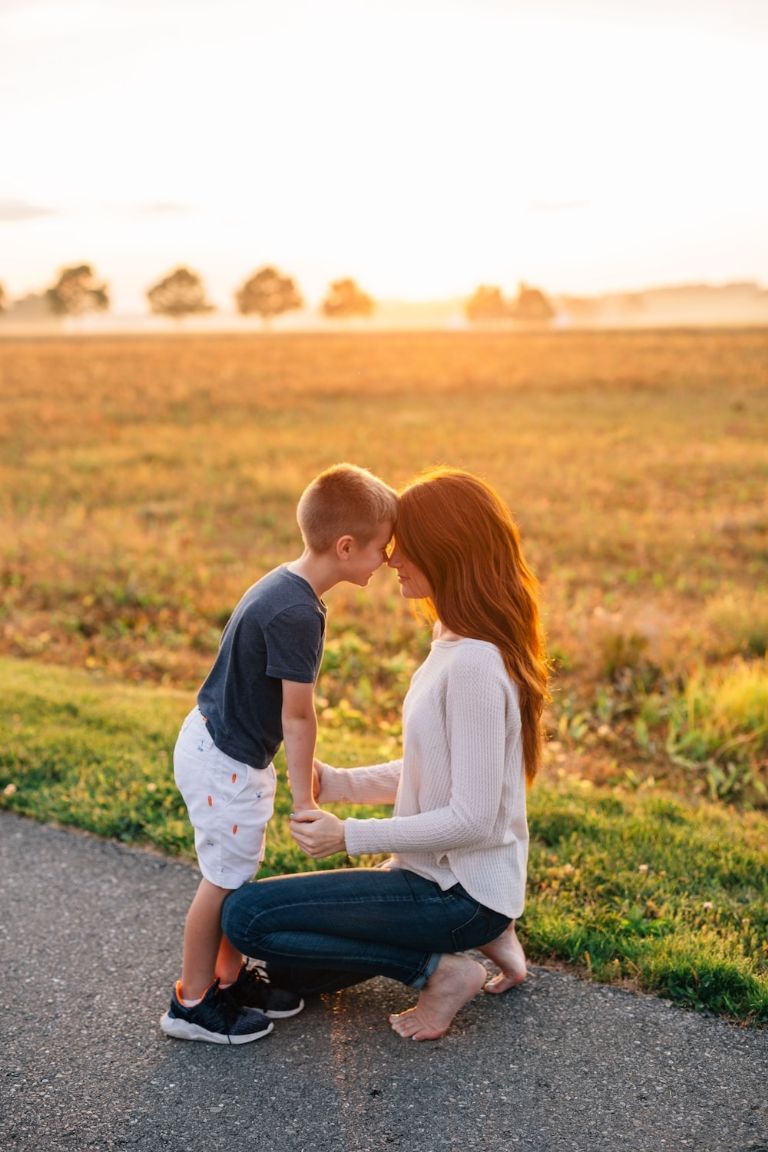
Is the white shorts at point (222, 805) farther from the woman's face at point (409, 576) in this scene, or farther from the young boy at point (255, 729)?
the woman's face at point (409, 576)

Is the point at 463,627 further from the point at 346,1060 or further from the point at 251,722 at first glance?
the point at 346,1060

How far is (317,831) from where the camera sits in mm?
3209

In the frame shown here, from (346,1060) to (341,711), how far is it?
3.60 meters

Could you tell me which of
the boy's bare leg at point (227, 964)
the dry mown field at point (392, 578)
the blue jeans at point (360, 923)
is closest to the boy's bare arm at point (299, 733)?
the blue jeans at point (360, 923)

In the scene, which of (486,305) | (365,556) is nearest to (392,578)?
(365,556)

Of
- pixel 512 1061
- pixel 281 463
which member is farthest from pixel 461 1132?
pixel 281 463

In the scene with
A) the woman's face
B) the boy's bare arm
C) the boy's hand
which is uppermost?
the woman's face

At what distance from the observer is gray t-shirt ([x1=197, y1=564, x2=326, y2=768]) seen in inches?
122

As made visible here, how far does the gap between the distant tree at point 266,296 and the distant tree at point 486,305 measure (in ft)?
92.0

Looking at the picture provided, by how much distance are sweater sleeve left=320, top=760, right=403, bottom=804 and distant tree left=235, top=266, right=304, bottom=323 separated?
124 metres

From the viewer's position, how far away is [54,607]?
30.2 feet

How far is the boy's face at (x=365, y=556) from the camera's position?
10.4ft

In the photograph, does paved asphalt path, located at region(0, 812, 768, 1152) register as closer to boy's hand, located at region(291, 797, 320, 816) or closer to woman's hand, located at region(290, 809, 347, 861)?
woman's hand, located at region(290, 809, 347, 861)

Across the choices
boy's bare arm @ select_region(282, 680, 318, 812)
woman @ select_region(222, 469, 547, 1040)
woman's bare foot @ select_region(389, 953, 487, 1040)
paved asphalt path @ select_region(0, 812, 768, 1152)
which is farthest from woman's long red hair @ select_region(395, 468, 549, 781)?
paved asphalt path @ select_region(0, 812, 768, 1152)
